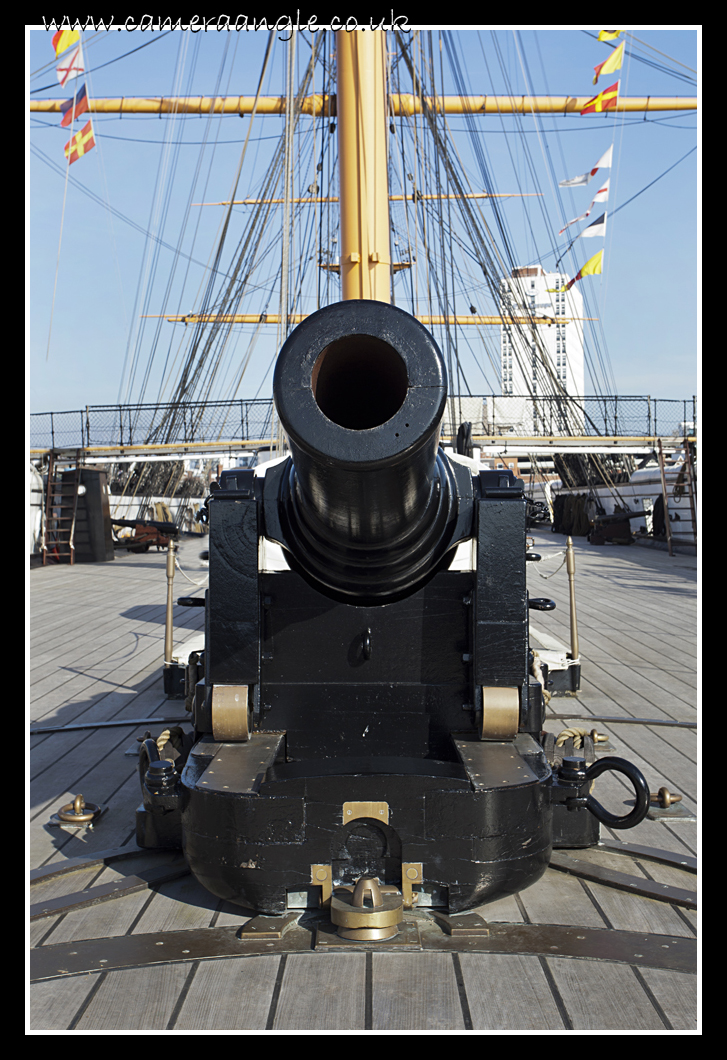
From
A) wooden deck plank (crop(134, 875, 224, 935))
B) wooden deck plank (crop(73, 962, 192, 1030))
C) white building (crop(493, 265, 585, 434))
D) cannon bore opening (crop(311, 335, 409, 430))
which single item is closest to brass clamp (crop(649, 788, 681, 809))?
wooden deck plank (crop(134, 875, 224, 935))

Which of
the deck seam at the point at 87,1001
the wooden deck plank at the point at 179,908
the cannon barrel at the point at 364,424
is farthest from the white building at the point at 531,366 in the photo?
the deck seam at the point at 87,1001

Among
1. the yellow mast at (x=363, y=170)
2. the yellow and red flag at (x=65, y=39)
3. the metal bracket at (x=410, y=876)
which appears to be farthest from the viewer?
the yellow and red flag at (x=65, y=39)

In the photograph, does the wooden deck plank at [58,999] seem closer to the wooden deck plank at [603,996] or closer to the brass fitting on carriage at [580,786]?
the wooden deck plank at [603,996]

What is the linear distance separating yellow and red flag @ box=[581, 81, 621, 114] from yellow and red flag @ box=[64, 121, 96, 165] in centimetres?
720

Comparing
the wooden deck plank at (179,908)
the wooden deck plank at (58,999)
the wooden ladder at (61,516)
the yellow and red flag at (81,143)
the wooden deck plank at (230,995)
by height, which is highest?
the yellow and red flag at (81,143)

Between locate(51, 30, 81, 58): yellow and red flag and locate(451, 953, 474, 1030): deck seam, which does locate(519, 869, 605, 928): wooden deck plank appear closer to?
locate(451, 953, 474, 1030): deck seam

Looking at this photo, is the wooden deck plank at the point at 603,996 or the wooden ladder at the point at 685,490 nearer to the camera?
the wooden deck plank at the point at 603,996

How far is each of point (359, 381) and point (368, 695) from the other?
1.14m

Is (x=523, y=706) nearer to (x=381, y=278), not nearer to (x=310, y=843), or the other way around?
(x=310, y=843)

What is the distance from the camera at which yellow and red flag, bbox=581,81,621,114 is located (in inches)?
481

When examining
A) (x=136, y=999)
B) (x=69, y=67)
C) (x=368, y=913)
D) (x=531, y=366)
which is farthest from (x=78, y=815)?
(x=531, y=366)

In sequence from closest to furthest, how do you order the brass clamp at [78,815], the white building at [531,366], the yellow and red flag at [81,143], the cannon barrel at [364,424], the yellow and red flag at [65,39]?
the cannon barrel at [364,424], the brass clamp at [78,815], the yellow and red flag at [65,39], the yellow and red flag at [81,143], the white building at [531,366]

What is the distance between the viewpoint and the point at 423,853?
2.40m

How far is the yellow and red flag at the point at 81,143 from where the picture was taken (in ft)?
30.2
